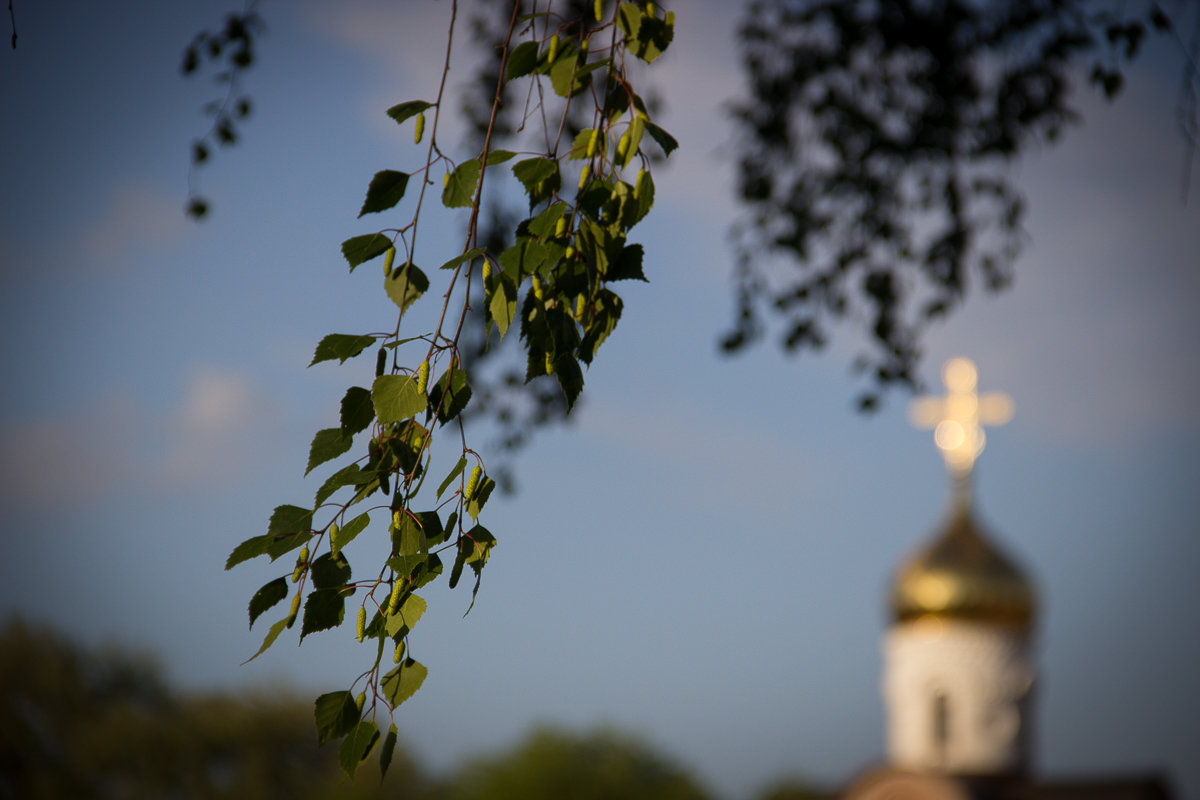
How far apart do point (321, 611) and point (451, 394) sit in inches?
12.6

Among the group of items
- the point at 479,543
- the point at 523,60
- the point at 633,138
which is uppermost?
the point at 523,60

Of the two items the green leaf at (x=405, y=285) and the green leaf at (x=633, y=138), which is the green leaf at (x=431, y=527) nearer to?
the green leaf at (x=405, y=285)

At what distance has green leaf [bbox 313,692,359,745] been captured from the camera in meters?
1.57

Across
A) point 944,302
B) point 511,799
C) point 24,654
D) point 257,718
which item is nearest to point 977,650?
point 511,799

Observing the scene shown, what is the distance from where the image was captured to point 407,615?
1589 millimetres

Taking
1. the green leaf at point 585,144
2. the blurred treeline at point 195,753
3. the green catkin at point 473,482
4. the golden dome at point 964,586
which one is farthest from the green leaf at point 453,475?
the blurred treeline at point 195,753

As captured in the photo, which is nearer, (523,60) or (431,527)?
(431,527)

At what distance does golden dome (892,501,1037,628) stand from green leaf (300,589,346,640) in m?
23.9

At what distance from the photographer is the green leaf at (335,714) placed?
1574mm

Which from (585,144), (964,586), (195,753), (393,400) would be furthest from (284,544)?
(195,753)

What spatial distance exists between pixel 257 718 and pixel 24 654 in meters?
5.85

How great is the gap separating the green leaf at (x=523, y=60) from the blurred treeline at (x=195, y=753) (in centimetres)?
2815

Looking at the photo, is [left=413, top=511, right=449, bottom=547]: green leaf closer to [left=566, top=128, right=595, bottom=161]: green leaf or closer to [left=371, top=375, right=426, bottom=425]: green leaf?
[left=371, top=375, right=426, bottom=425]: green leaf

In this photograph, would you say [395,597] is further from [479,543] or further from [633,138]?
[633,138]
